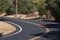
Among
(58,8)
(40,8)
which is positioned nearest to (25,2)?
(40,8)

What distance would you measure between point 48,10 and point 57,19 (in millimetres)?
3900

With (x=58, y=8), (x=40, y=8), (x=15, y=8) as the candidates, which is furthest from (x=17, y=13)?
(x=58, y=8)

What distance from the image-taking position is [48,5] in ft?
184

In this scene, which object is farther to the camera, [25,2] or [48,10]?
[25,2]

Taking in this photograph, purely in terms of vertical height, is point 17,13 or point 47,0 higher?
point 47,0

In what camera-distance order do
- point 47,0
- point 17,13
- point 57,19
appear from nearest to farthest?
point 57,19 → point 47,0 → point 17,13

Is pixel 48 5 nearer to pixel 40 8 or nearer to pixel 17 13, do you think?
pixel 40 8

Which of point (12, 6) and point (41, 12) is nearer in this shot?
point (41, 12)

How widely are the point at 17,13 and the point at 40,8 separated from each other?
813 inches

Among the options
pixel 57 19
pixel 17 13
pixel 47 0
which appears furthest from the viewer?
pixel 17 13

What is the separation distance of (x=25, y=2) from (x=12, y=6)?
160 inches

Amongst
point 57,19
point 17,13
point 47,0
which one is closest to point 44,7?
point 47,0

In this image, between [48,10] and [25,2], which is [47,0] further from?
[25,2]

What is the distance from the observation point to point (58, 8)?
176 feet
